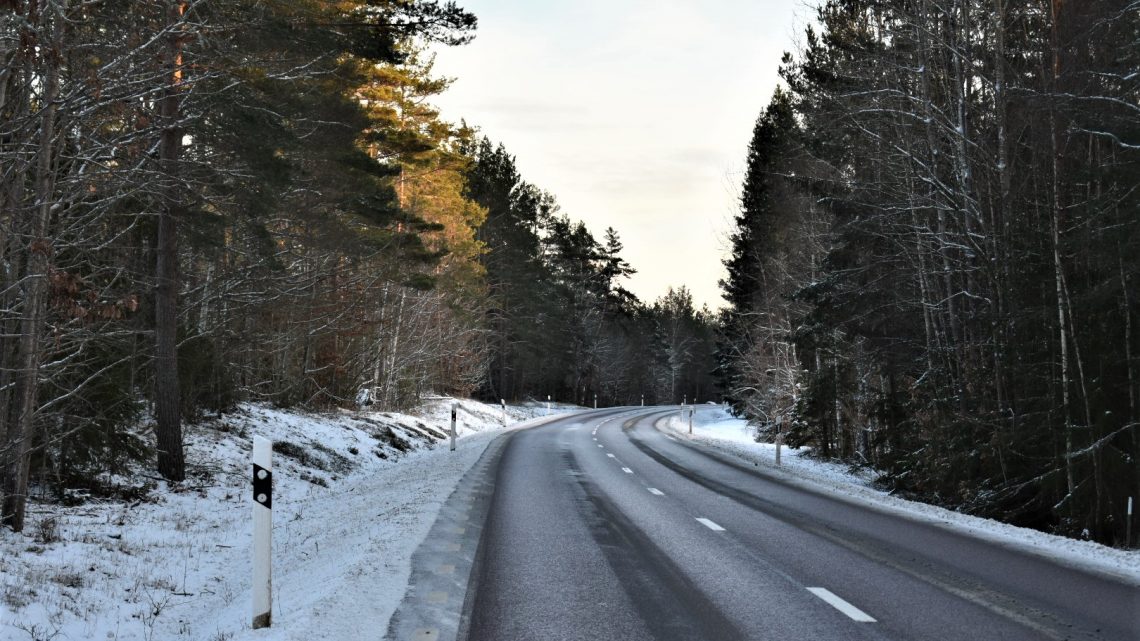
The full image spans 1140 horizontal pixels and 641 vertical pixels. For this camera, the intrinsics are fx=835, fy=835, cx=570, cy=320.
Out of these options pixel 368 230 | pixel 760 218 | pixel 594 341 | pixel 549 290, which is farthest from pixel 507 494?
pixel 594 341

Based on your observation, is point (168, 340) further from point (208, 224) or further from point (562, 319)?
point (562, 319)

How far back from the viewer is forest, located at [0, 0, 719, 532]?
30.1 feet

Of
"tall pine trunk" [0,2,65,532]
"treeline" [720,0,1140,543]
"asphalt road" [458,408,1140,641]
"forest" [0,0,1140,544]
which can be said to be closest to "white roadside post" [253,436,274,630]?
"asphalt road" [458,408,1140,641]

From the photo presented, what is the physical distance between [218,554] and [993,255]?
1422 cm

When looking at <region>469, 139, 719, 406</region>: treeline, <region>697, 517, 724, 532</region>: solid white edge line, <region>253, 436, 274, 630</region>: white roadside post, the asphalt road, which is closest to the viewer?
<region>253, 436, 274, 630</region>: white roadside post

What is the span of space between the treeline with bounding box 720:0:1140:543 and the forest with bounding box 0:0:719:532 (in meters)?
10.1

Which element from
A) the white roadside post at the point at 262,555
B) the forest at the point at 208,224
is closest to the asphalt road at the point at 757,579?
the white roadside post at the point at 262,555

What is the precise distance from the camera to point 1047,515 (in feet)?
46.5

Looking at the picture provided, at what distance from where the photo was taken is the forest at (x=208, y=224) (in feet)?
30.1

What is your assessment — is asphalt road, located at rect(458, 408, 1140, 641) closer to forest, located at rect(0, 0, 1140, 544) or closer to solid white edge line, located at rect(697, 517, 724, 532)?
solid white edge line, located at rect(697, 517, 724, 532)

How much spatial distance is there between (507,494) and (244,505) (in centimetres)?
469

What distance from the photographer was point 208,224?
16250 mm

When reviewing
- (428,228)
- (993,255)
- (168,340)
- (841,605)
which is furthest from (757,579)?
(428,228)

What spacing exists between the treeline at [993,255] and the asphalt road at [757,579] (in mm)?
3127
